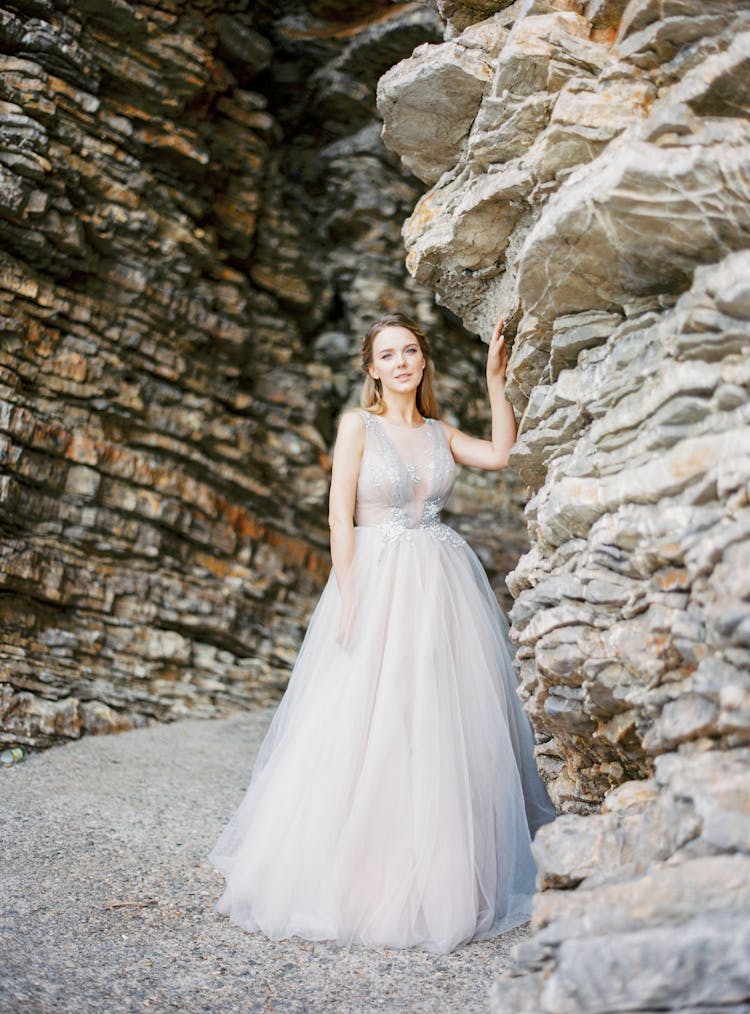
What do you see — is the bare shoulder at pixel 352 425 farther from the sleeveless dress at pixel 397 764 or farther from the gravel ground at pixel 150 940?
the gravel ground at pixel 150 940

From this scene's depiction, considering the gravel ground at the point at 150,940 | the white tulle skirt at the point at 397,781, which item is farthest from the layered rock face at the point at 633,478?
the gravel ground at the point at 150,940

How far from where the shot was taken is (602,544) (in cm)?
→ 311

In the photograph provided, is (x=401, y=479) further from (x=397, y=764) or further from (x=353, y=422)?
(x=397, y=764)

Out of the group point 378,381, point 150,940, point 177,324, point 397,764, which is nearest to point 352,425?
point 378,381

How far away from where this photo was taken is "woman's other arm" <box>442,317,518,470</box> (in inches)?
175

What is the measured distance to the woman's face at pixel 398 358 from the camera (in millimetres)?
4531

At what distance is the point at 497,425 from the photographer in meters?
4.53

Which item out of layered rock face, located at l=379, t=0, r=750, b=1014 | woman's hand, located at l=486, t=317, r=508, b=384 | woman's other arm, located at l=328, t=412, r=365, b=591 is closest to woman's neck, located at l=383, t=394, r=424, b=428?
woman's other arm, located at l=328, t=412, r=365, b=591

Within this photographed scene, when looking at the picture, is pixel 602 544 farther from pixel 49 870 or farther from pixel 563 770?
pixel 49 870

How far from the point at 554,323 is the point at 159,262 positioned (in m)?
5.09

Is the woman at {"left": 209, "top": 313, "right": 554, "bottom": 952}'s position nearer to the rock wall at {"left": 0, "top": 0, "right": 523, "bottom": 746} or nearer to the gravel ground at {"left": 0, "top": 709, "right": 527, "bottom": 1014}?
the gravel ground at {"left": 0, "top": 709, "right": 527, "bottom": 1014}

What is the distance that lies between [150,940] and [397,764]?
1.21 metres

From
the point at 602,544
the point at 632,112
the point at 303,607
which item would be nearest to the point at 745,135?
the point at 632,112

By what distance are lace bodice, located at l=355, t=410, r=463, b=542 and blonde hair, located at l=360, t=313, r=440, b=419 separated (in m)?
0.19
